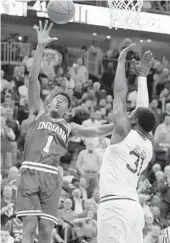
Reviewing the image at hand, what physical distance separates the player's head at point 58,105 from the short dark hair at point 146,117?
1091 mm

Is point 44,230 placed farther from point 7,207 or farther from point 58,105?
point 7,207

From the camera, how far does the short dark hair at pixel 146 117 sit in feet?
24.3

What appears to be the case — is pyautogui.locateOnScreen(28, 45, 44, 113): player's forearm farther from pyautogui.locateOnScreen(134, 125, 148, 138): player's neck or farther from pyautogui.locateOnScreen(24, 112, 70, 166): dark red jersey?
pyautogui.locateOnScreen(134, 125, 148, 138): player's neck

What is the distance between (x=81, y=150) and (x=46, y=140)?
896cm

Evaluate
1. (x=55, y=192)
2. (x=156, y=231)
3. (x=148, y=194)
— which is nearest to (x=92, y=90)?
(x=148, y=194)

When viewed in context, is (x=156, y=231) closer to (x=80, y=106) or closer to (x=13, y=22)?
(x=80, y=106)

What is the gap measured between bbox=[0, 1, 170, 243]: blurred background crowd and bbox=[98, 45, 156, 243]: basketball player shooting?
230 centimetres

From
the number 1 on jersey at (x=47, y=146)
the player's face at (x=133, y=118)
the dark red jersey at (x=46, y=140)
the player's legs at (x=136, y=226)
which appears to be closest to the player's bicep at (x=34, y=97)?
the dark red jersey at (x=46, y=140)

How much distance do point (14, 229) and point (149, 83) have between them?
10986 millimetres

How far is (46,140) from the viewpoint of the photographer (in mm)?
8094

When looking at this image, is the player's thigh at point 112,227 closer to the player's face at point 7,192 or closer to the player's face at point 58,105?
the player's face at point 58,105

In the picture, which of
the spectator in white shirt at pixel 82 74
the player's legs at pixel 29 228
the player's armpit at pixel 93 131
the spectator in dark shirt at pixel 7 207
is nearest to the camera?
the player's legs at pixel 29 228

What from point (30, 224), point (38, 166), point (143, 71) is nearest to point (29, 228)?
point (30, 224)

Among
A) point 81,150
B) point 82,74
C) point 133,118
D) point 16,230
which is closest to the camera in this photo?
point 133,118
